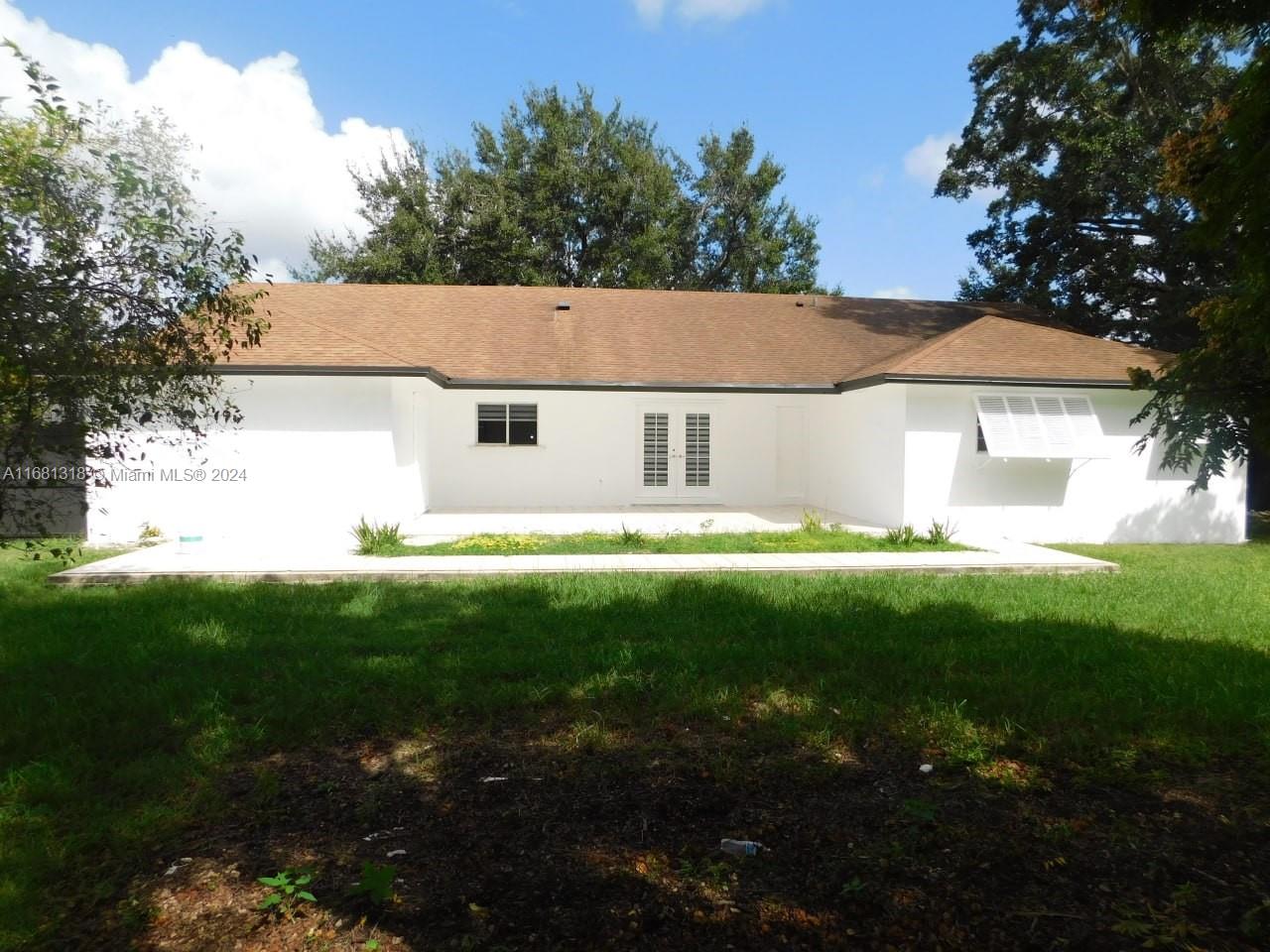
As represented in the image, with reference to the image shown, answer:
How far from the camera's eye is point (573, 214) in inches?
1199

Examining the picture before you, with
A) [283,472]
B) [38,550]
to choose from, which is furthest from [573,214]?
[38,550]

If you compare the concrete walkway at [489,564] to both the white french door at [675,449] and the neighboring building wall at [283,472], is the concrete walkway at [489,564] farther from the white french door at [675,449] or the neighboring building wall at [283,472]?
the white french door at [675,449]

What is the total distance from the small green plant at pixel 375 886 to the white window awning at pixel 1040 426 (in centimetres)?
1178

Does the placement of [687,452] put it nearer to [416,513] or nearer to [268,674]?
[416,513]

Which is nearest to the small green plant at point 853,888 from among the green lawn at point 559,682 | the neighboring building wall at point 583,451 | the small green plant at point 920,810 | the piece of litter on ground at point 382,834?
the small green plant at point 920,810

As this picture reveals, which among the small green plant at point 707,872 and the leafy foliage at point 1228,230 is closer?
the small green plant at point 707,872

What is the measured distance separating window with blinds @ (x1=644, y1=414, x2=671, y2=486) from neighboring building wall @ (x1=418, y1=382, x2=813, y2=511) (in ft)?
0.49

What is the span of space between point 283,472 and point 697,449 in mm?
8708

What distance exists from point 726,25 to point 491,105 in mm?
16082

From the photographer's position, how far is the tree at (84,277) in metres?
3.36

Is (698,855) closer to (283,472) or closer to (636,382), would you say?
(283,472)

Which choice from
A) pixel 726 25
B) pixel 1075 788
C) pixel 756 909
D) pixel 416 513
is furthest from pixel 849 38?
pixel 756 909

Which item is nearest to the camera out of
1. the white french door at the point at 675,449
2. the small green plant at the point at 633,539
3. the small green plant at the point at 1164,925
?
the small green plant at the point at 1164,925

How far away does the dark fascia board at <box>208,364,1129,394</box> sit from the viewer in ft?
39.3
